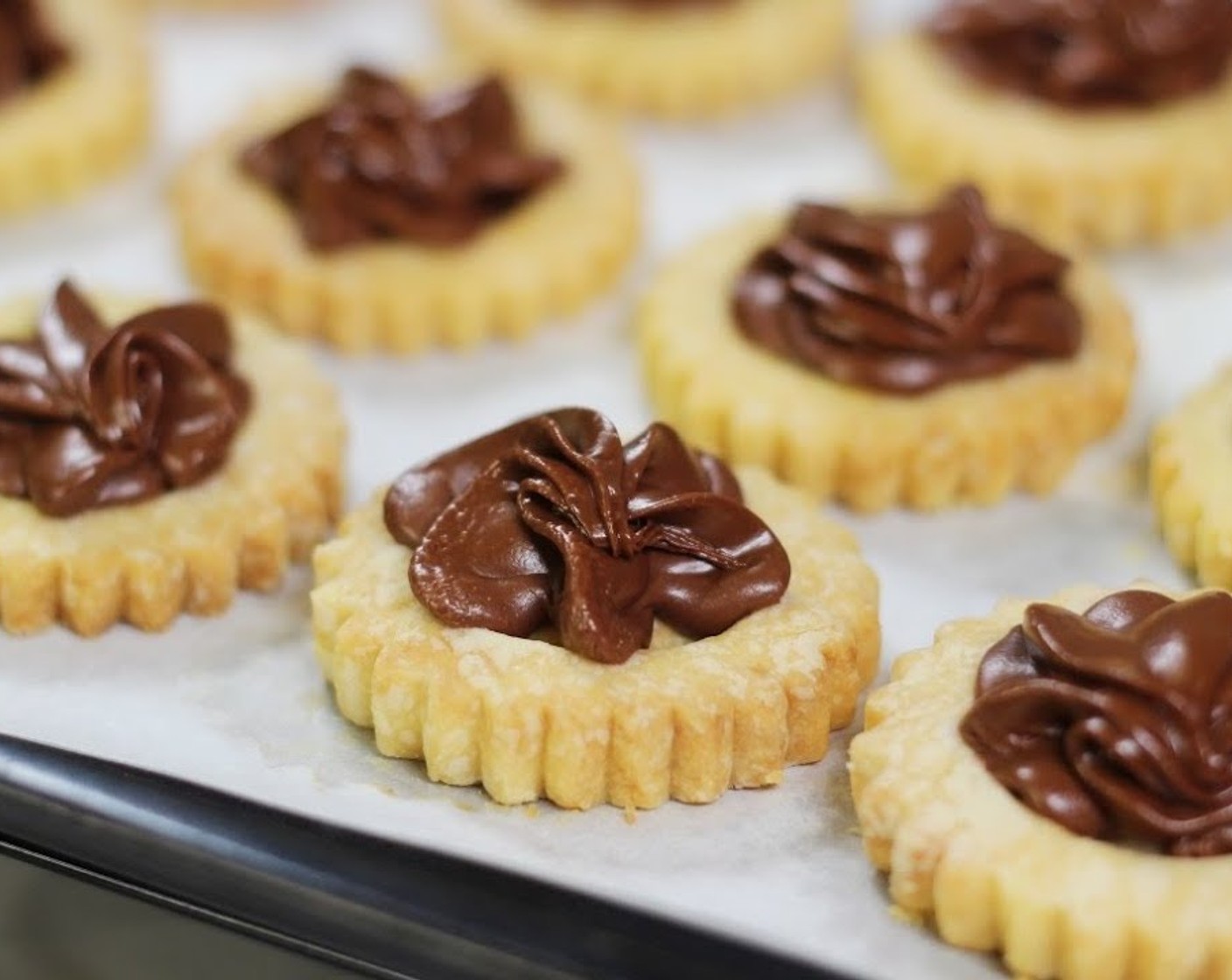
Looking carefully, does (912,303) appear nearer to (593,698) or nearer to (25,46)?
(593,698)

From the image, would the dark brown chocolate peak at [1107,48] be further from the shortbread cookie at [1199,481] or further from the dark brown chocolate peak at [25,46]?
the dark brown chocolate peak at [25,46]

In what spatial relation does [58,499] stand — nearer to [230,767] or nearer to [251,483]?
[251,483]

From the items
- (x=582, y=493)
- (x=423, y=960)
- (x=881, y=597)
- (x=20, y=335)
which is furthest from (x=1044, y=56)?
(x=423, y=960)

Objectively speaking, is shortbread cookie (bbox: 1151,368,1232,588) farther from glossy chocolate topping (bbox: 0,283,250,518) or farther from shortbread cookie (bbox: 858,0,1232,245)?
glossy chocolate topping (bbox: 0,283,250,518)

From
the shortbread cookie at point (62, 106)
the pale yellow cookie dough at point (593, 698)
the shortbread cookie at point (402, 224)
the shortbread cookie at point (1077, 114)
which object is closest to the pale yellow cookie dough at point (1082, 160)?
the shortbread cookie at point (1077, 114)

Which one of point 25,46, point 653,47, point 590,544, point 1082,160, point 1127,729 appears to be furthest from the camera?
point 653,47

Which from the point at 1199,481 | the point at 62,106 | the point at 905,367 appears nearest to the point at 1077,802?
→ the point at 1199,481

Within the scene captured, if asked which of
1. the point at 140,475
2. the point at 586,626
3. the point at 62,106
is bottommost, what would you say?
the point at 586,626
